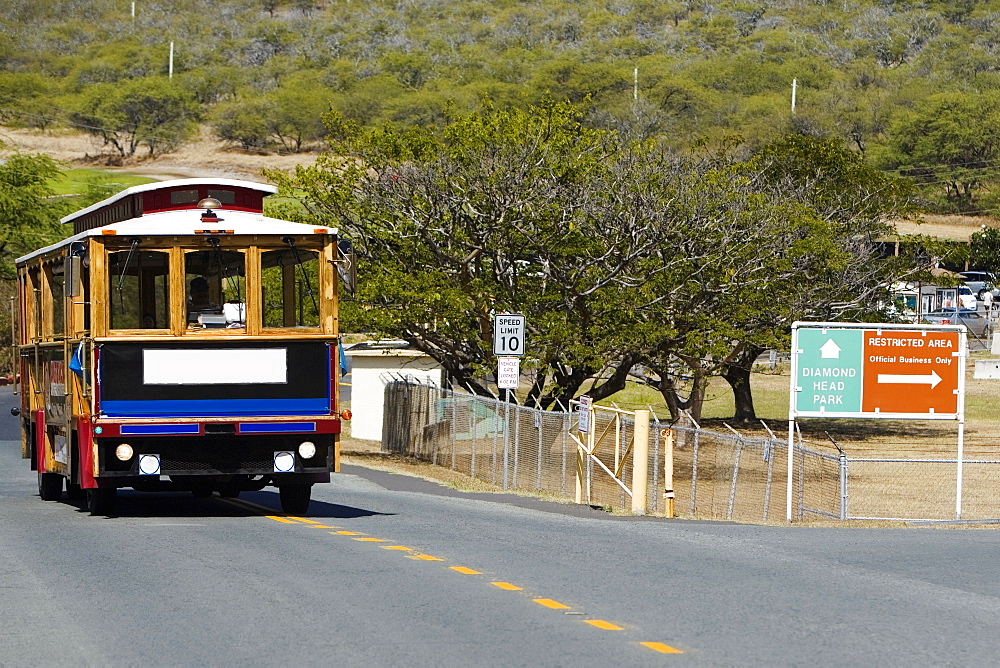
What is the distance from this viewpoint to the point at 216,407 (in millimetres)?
15750

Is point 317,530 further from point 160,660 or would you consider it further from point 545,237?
point 545,237

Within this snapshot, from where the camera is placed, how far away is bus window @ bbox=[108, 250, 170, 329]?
51.4 ft

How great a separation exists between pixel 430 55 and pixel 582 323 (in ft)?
510

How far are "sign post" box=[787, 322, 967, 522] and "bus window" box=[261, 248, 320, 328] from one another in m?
7.27

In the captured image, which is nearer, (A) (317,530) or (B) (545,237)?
(A) (317,530)

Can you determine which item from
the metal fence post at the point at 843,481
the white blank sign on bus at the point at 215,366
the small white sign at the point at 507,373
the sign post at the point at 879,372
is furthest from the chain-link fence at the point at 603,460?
the white blank sign on bus at the point at 215,366

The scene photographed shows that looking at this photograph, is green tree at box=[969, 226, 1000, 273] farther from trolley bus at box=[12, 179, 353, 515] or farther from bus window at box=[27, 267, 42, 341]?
trolley bus at box=[12, 179, 353, 515]

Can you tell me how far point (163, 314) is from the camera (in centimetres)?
1581

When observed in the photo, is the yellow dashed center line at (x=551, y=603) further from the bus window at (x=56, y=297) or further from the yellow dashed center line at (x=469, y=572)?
the bus window at (x=56, y=297)

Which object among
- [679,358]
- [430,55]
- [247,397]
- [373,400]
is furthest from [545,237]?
[430,55]

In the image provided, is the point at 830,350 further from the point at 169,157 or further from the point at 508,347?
the point at 169,157

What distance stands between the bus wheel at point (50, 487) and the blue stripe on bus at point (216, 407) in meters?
3.79

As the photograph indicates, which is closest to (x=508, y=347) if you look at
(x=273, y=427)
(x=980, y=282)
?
(x=273, y=427)

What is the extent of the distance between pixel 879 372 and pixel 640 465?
3.61 meters
